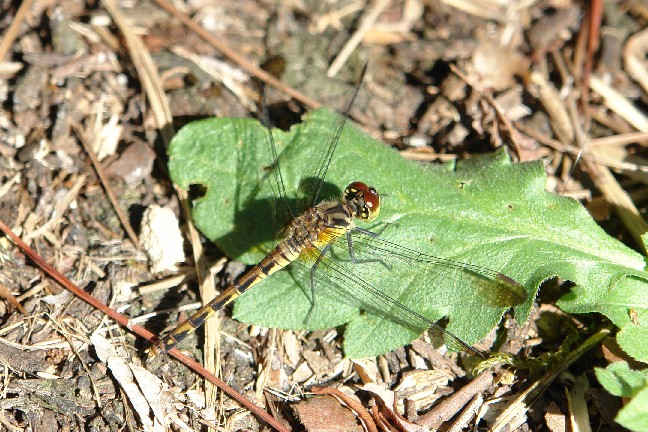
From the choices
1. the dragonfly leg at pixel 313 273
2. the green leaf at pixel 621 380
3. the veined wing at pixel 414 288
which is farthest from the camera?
the dragonfly leg at pixel 313 273

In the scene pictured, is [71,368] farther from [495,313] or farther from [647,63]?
[647,63]

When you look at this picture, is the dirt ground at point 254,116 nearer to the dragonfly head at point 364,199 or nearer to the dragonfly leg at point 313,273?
the dragonfly leg at point 313,273

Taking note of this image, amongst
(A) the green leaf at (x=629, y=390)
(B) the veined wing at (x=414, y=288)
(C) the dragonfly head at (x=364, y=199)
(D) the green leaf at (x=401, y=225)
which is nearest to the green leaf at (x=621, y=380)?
(A) the green leaf at (x=629, y=390)

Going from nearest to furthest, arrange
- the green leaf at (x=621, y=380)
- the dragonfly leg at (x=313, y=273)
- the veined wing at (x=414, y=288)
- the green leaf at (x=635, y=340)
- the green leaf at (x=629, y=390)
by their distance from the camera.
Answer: the green leaf at (x=629, y=390) → the green leaf at (x=621, y=380) → the green leaf at (x=635, y=340) → the veined wing at (x=414, y=288) → the dragonfly leg at (x=313, y=273)

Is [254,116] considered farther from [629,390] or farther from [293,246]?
[629,390]

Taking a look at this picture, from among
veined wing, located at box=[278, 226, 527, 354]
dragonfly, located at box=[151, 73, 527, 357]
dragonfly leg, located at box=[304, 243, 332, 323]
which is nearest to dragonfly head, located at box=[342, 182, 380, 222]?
dragonfly, located at box=[151, 73, 527, 357]
